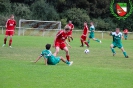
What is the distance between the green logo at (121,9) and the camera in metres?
55.7

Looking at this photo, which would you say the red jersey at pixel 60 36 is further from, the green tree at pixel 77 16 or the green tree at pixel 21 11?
the green tree at pixel 77 16

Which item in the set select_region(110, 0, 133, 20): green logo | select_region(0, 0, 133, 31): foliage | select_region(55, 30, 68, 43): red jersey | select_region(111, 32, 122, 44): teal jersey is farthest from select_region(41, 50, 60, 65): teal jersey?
select_region(110, 0, 133, 20): green logo

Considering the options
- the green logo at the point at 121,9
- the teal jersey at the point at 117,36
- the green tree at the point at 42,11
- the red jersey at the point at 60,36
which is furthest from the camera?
the green tree at the point at 42,11

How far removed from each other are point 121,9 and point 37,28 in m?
16.0

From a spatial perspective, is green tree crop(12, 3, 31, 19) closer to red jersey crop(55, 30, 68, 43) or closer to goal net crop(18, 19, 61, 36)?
goal net crop(18, 19, 61, 36)

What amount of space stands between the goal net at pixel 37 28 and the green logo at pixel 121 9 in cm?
1281

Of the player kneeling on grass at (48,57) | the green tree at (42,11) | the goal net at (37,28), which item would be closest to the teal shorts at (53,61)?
the player kneeling on grass at (48,57)

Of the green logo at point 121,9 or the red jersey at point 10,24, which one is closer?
the red jersey at point 10,24

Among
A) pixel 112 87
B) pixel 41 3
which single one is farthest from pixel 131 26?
pixel 112 87

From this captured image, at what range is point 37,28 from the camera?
150 ft

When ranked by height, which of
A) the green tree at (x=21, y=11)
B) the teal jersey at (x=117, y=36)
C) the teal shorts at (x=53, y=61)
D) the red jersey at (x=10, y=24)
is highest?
the green tree at (x=21, y=11)

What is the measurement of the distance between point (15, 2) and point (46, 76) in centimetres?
5013

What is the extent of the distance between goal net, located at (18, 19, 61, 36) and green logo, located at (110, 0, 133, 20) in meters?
12.8

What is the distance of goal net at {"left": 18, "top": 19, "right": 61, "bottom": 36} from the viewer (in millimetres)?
44906
